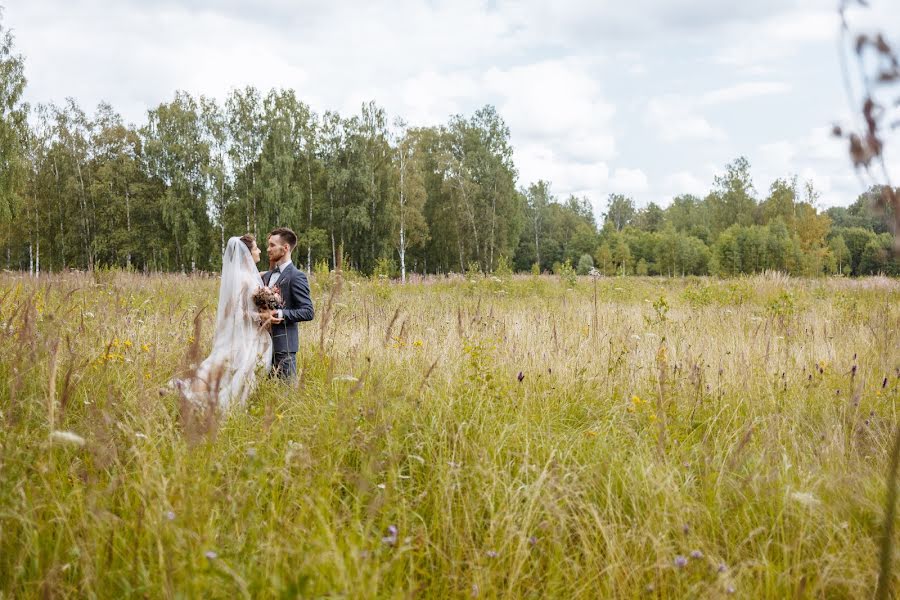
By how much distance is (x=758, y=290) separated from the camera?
12844 mm

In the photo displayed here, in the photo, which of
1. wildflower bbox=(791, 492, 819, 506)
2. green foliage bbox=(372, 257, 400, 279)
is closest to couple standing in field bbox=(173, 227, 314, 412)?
wildflower bbox=(791, 492, 819, 506)

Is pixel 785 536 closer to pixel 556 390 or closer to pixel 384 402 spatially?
pixel 556 390

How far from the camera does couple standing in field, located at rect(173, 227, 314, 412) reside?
3920 mm

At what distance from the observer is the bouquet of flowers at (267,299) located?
4082 mm

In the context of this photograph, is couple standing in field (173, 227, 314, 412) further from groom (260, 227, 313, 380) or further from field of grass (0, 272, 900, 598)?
field of grass (0, 272, 900, 598)

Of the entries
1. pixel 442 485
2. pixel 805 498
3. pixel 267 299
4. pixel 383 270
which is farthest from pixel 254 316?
pixel 383 270

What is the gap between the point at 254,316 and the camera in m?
→ 4.06

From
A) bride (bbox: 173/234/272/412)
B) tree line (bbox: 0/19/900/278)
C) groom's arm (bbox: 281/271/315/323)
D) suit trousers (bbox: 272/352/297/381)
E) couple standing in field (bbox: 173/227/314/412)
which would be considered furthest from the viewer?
tree line (bbox: 0/19/900/278)

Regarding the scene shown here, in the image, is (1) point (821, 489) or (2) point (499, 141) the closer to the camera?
(1) point (821, 489)

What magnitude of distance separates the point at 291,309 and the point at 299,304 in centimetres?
9

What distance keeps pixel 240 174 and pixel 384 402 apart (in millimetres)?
29287

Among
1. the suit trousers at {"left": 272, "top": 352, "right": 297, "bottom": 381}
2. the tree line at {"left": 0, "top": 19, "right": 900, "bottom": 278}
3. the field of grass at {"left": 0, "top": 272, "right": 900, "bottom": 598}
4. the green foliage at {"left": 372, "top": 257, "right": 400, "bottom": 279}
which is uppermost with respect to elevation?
the tree line at {"left": 0, "top": 19, "right": 900, "bottom": 278}

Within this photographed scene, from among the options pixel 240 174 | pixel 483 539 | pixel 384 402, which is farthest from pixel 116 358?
pixel 240 174

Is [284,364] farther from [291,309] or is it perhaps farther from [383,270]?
[383,270]
